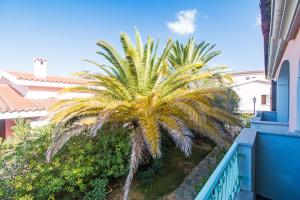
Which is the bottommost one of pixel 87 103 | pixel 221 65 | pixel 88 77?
pixel 87 103

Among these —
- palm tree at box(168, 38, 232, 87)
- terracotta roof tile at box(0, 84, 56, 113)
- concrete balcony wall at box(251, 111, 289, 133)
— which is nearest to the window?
palm tree at box(168, 38, 232, 87)

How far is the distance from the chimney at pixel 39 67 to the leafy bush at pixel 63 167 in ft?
26.6

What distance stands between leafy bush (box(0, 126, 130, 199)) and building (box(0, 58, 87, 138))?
312 centimetres

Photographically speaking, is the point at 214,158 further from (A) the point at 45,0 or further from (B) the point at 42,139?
(A) the point at 45,0

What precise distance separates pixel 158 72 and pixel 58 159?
4.00 meters

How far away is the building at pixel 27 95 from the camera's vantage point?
8818 mm

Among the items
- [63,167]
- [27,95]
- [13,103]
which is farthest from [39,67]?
[63,167]

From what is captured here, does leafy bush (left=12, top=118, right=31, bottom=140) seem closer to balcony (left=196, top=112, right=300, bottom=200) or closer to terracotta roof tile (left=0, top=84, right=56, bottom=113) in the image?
terracotta roof tile (left=0, top=84, right=56, bottom=113)

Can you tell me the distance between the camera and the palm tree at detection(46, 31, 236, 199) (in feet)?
17.3

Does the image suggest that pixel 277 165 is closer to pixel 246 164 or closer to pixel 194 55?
pixel 246 164

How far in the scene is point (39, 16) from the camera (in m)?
13.2

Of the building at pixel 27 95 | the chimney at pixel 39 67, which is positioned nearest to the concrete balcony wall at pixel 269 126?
the building at pixel 27 95

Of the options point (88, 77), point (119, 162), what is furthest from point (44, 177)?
point (88, 77)

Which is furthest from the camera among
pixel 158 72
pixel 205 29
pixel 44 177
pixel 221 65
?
pixel 205 29
